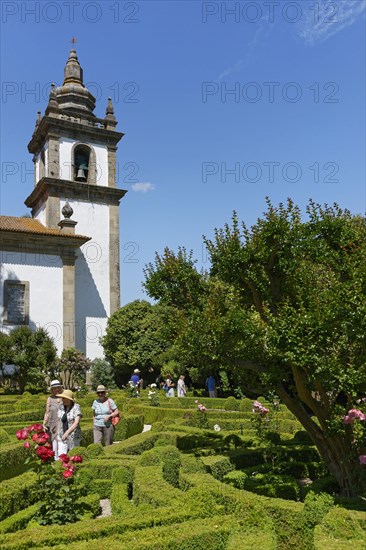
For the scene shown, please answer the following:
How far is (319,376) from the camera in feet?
20.0

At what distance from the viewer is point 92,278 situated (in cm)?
3006

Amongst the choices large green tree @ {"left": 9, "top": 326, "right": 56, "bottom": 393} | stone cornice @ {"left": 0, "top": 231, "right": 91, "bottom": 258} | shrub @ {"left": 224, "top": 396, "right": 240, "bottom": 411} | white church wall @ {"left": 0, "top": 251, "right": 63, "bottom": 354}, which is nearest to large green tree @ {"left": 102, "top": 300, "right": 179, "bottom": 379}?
white church wall @ {"left": 0, "top": 251, "right": 63, "bottom": 354}

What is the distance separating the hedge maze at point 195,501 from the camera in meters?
4.36

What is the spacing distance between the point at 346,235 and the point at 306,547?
14.8ft

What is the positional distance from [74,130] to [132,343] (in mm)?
13433

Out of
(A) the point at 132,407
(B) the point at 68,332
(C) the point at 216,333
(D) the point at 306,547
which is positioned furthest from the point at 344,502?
(B) the point at 68,332

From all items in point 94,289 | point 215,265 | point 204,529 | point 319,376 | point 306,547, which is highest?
point 94,289

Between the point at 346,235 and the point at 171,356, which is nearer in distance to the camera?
the point at 346,235

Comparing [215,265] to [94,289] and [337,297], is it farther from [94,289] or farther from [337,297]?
[94,289]

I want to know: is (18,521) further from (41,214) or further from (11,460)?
(41,214)

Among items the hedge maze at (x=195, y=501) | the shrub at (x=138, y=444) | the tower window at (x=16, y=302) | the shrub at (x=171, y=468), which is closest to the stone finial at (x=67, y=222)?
the tower window at (x=16, y=302)

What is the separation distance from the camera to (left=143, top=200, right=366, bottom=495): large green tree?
6.01 m

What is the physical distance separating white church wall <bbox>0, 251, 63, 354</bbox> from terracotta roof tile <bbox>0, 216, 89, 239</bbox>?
1196 millimetres

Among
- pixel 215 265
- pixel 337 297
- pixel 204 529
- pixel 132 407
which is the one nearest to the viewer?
pixel 204 529
